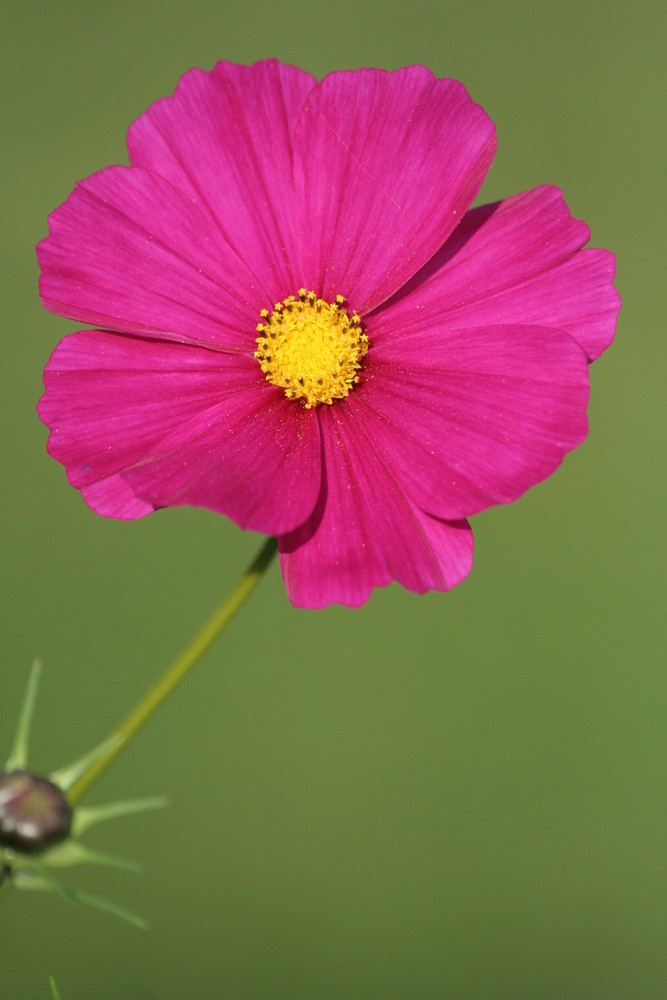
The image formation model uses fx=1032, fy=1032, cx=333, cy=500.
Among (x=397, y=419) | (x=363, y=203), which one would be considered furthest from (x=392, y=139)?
(x=397, y=419)

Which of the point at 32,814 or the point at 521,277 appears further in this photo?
the point at 521,277

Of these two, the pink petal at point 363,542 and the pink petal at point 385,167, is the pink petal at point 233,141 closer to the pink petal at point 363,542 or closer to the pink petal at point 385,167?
the pink petal at point 385,167

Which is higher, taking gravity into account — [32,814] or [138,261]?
[138,261]

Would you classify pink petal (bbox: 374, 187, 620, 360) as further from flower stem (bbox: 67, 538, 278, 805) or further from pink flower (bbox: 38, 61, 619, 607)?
flower stem (bbox: 67, 538, 278, 805)

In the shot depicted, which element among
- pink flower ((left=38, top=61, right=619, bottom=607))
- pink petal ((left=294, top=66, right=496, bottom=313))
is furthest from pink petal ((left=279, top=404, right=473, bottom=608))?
pink petal ((left=294, top=66, right=496, bottom=313))

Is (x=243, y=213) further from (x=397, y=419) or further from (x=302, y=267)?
(x=397, y=419)

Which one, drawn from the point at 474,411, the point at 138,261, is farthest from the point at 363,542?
the point at 138,261

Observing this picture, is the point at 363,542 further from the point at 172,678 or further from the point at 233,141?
the point at 233,141
